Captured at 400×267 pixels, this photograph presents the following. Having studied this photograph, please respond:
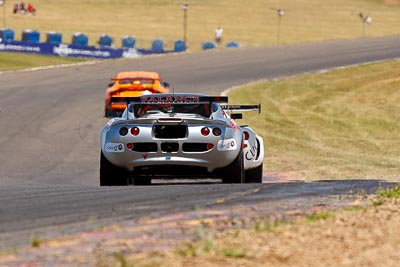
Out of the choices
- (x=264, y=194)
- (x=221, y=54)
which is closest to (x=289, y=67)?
(x=221, y=54)

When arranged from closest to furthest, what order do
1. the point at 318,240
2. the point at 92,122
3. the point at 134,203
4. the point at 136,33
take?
the point at 318,240 → the point at 134,203 → the point at 92,122 → the point at 136,33

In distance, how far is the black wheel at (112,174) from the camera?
44.5 feet

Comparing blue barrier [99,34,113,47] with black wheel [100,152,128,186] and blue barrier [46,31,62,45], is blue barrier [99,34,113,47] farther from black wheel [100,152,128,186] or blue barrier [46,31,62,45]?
black wheel [100,152,128,186]

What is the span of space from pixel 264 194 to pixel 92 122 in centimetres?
2111

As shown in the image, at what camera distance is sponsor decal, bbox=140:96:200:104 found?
14.3 m

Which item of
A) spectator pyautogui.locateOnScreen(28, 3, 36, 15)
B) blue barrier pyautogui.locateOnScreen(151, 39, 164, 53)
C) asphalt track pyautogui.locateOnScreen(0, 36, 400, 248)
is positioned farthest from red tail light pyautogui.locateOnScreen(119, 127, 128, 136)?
spectator pyautogui.locateOnScreen(28, 3, 36, 15)

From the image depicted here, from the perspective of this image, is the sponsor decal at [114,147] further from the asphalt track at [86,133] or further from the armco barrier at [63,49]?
the armco barrier at [63,49]

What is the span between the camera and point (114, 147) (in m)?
13.4

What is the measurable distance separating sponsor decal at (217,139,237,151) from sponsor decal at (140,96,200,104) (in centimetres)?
122

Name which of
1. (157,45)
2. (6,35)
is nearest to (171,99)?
(157,45)

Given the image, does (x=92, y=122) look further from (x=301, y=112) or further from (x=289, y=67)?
(x=289, y=67)

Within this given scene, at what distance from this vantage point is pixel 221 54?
179 feet

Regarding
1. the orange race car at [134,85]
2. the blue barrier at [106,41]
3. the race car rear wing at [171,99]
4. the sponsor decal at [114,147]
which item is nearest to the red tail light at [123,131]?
the sponsor decal at [114,147]

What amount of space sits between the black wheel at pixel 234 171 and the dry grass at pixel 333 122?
4204mm
